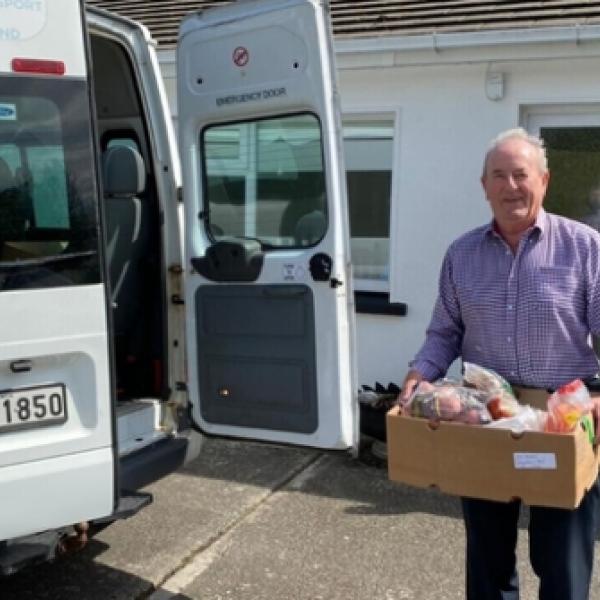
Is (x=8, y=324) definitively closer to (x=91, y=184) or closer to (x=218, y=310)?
(x=91, y=184)

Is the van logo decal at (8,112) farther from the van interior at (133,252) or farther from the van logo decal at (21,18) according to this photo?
the van interior at (133,252)

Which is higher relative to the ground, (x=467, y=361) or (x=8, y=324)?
(x=8, y=324)

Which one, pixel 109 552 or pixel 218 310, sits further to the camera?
pixel 109 552

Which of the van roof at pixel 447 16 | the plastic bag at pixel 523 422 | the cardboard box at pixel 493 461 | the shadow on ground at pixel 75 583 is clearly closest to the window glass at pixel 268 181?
the cardboard box at pixel 493 461

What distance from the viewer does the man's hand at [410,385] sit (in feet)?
9.03

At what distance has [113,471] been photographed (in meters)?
3.07

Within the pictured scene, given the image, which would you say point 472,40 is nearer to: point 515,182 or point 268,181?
point 268,181

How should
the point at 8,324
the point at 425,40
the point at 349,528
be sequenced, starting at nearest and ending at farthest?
the point at 8,324 → the point at 349,528 → the point at 425,40

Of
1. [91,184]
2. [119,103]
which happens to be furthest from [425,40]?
[91,184]

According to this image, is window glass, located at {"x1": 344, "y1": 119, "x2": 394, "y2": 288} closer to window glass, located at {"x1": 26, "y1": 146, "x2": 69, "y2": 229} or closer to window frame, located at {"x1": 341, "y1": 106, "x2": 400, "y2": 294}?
window frame, located at {"x1": 341, "y1": 106, "x2": 400, "y2": 294}

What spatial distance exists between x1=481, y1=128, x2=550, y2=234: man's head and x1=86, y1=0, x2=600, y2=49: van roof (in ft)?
11.3

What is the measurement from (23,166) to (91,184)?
0.23m

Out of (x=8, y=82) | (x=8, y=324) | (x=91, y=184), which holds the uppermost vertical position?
(x=8, y=82)

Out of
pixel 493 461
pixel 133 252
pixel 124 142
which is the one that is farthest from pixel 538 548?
pixel 124 142
